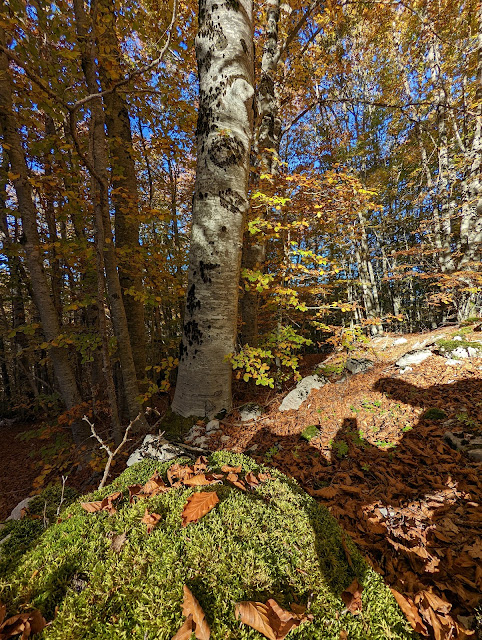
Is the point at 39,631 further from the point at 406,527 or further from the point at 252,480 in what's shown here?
the point at 406,527

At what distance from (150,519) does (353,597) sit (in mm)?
1007

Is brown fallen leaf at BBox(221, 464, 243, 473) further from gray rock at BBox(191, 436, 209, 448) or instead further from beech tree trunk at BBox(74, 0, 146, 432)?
beech tree trunk at BBox(74, 0, 146, 432)

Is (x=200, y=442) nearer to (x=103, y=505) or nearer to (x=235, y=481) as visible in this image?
(x=235, y=481)

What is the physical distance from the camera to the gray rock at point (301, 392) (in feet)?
14.3

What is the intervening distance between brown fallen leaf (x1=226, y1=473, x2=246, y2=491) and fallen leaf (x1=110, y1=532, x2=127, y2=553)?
67 centimetres

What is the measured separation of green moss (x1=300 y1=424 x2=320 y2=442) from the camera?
3.30 metres

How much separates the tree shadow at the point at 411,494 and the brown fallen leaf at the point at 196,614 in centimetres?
123

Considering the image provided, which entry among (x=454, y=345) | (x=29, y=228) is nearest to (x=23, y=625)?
(x=29, y=228)

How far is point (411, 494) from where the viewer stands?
223 centimetres

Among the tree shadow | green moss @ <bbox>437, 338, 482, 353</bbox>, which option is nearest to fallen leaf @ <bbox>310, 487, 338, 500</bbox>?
the tree shadow

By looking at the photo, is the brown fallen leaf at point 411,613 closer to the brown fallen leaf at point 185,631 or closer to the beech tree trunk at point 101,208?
the brown fallen leaf at point 185,631

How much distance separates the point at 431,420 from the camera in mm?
3203

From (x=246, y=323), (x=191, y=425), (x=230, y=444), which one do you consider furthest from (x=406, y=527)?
(x=246, y=323)

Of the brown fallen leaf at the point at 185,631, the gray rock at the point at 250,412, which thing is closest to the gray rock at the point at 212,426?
the gray rock at the point at 250,412
